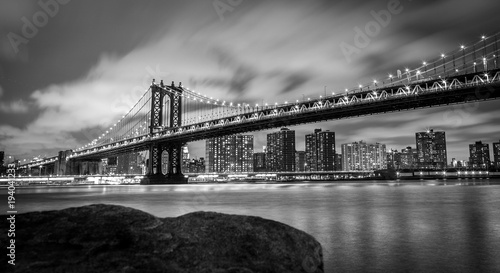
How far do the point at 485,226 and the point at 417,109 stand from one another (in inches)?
2030

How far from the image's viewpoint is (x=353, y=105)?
55062mm

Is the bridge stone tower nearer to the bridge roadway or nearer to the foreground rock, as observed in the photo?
the bridge roadway

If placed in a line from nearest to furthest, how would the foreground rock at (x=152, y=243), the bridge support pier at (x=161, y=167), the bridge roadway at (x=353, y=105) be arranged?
the foreground rock at (x=152, y=243) → the bridge roadway at (x=353, y=105) → the bridge support pier at (x=161, y=167)

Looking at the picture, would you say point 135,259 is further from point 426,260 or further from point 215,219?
point 426,260

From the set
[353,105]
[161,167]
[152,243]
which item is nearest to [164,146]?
[161,167]

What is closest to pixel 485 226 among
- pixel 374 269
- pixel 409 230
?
pixel 409 230

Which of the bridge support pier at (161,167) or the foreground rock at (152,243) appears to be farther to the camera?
the bridge support pier at (161,167)

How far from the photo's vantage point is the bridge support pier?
7250 cm

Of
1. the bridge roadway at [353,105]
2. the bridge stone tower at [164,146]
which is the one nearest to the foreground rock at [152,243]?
the bridge roadway at [353,105]

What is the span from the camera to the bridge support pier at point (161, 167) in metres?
72.5

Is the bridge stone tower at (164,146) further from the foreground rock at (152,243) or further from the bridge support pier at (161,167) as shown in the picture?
the foreground rock at (152,243)

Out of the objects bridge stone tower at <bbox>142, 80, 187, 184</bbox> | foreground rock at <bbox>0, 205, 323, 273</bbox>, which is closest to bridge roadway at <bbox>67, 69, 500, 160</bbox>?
bridge stone tower at <bbox>142, 80, 187, 184</bbox>

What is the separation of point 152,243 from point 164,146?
76.4 m

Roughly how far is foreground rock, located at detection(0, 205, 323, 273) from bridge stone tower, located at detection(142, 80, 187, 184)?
71.2 meters
